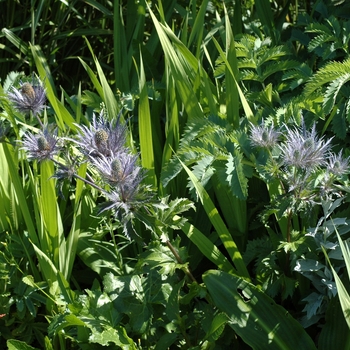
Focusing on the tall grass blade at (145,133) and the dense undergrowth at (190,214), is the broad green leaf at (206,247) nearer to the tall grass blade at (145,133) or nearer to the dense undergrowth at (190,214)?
the dense undergrowth at (190,214)

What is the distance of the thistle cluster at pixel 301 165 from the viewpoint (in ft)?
4.31

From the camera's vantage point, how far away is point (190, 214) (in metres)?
1.89

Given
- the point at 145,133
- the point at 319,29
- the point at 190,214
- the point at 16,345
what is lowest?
the point at 16,345

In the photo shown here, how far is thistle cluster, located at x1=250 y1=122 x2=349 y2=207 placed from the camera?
131 centimetres

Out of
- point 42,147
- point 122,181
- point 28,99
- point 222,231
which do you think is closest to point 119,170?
point 122,181

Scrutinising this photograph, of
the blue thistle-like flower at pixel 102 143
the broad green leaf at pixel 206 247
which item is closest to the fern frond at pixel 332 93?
the broad green leaf at pixel 206 247

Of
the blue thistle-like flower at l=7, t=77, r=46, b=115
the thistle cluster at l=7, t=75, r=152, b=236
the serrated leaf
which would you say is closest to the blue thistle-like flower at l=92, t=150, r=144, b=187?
the thistle cluster at l=7, t=75, r=152, b=236

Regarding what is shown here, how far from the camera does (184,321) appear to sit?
5.08 ft

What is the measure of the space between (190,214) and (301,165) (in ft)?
2.09

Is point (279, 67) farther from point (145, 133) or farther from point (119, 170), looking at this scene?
point (119, 170)

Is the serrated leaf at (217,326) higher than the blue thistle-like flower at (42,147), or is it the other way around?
the blue thistle-like flower at (42,147)

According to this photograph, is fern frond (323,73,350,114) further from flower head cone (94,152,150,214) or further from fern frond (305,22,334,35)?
flower head cone (94,152,150,214)

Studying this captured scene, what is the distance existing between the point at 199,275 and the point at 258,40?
0.74 meters

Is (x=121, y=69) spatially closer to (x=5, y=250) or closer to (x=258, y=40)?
(x=258, y=40)
